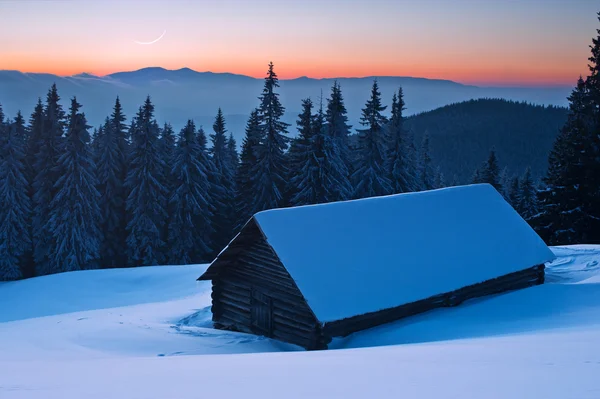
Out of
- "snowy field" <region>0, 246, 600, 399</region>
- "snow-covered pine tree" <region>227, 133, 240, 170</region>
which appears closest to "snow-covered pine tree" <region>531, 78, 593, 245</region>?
"snowy field" <region>0, 246, 600, 399</region>

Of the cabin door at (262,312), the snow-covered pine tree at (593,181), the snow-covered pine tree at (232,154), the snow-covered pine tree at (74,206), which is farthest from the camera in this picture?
the snow-covered pine tree at (232,154)

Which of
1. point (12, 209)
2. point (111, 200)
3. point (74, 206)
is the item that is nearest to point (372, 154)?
point (111, 200)

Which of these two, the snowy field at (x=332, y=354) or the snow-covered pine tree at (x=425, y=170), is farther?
the snow-covered pine tree at (x=425, y=170)

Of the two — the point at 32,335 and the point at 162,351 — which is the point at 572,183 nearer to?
the point at 162,351

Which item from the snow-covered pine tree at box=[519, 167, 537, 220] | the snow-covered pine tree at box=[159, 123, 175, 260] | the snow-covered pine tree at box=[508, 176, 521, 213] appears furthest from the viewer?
the snow-covered pine tree at box=[508, 176, 521, 213]

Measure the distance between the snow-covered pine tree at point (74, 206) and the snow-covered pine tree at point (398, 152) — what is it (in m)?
26.6

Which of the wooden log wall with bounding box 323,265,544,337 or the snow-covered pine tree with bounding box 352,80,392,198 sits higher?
the snow-covered pine tree with bounding box 352,80,392,198

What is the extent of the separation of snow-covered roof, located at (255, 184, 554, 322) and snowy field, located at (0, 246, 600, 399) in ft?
3.65

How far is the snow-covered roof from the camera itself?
14.8 metres

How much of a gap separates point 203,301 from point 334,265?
29.1 ft

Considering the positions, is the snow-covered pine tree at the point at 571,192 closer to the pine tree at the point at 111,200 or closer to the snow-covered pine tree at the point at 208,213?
the snow-covered pine tree at the point at 208,213

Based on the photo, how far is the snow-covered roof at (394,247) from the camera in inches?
582

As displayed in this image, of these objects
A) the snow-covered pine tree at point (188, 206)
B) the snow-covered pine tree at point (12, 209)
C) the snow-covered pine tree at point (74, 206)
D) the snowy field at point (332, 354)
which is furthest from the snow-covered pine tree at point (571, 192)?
the snow-covered pine tree at point (12, 209)

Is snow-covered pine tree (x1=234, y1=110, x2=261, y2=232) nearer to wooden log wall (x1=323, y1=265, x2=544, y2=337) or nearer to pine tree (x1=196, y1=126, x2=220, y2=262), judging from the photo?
pine tree (x1=196, y1=126, x2=220, y2=262)
